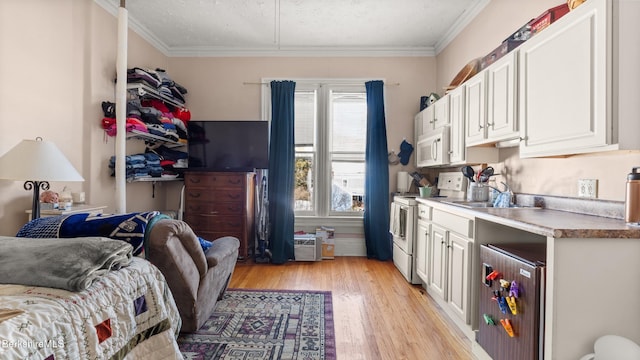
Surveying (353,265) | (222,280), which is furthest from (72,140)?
(353,265)

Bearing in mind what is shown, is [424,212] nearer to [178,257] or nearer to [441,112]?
[441,112]

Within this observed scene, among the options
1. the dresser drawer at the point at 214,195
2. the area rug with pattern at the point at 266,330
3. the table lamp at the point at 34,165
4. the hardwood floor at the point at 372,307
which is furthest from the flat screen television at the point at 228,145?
the table lamp at the point at 34,165

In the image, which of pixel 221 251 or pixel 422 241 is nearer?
pixel 221 251

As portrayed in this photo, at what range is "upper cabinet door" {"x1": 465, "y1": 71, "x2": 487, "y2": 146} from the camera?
2.41 meters

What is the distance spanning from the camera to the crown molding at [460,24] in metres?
3.07

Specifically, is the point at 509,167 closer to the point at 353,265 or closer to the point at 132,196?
the point at 353,265

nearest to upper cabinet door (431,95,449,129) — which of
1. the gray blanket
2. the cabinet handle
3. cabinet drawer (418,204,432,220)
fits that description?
the cabinet handle

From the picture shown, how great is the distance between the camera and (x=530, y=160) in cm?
229

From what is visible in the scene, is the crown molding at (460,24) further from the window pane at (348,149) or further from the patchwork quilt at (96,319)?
the patchwork quilt at (96,319)

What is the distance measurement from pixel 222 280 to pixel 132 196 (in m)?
2.00

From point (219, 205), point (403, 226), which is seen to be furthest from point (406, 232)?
point (219, 205)

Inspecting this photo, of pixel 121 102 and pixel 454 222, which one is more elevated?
pixel 121 102

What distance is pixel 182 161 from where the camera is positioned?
162 inches

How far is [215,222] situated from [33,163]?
6.65 feet
